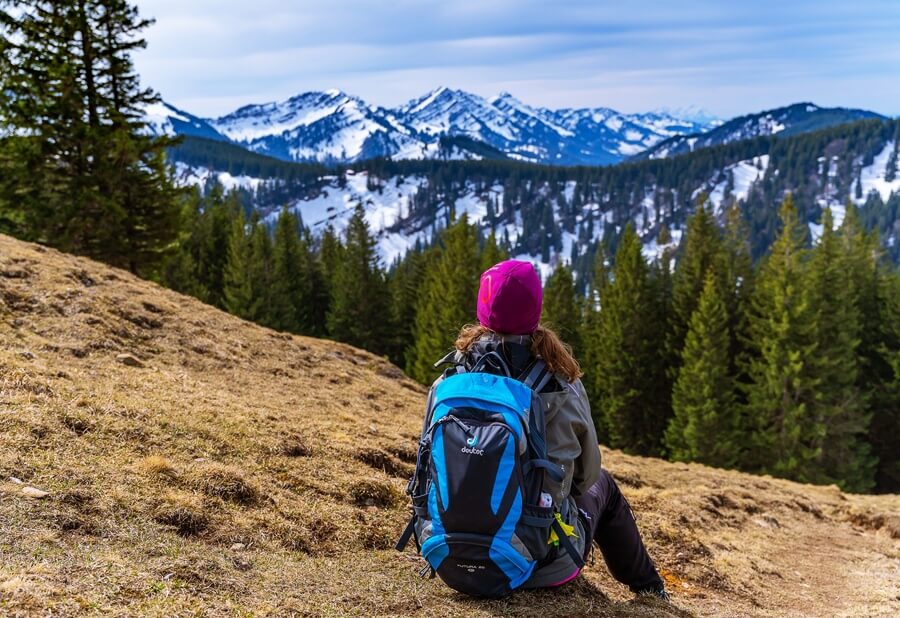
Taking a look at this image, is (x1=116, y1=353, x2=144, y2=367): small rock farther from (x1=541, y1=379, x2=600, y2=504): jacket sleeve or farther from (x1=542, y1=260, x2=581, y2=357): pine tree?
(x1=542, y1=260, x2=581, y2=357): pine tree

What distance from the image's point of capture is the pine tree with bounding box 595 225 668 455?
131ft

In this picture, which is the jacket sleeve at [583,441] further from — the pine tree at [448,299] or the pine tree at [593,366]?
the pine tree at [593,366]

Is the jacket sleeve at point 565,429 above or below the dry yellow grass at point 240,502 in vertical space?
above

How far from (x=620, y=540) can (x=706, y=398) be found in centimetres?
2975

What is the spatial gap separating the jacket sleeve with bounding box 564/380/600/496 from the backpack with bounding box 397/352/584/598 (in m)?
0.24

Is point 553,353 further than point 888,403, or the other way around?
point 888,403

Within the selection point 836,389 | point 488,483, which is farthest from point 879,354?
point 488,483

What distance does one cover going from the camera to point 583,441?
4637 millimetres

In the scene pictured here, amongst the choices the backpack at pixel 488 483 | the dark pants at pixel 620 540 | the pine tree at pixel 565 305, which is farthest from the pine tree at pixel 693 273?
the backpack at pixel 488 483

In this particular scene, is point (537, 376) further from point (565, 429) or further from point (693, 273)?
point (693, 273)

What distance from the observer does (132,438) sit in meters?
6.88

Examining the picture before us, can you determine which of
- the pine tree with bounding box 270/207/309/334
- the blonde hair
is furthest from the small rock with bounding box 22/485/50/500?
the pine tree with bounding box 270/207/309/334

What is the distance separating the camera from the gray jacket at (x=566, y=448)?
4480 millimetres

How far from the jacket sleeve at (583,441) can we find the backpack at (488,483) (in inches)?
9.4
